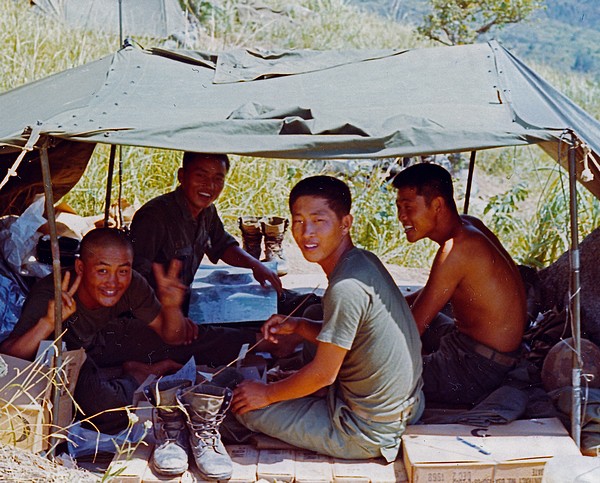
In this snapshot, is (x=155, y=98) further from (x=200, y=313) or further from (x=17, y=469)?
(x=17, y=469)

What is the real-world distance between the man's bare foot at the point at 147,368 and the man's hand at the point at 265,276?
986 millimetres

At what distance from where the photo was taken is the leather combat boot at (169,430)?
3242 millimetres

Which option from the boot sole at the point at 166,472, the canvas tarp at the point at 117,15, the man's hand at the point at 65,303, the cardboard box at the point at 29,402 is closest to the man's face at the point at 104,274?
the man's hand at the point at 65,303

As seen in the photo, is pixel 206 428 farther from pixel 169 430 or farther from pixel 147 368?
pixel 147 368

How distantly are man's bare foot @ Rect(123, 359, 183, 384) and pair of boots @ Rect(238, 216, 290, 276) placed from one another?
1.64 metres

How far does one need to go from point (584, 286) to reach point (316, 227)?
2135 mm

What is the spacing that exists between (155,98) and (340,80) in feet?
3.23

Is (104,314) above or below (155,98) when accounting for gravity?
below

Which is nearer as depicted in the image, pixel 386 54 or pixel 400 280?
pixel 386 54

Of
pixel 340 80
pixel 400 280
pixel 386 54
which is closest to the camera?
pixel 340 80

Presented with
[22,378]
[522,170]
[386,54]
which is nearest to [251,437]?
[22,378]

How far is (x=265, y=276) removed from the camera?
17.1 feet

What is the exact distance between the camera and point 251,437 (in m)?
3.52

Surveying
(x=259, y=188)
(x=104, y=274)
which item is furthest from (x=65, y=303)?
(x=259, y=188)
